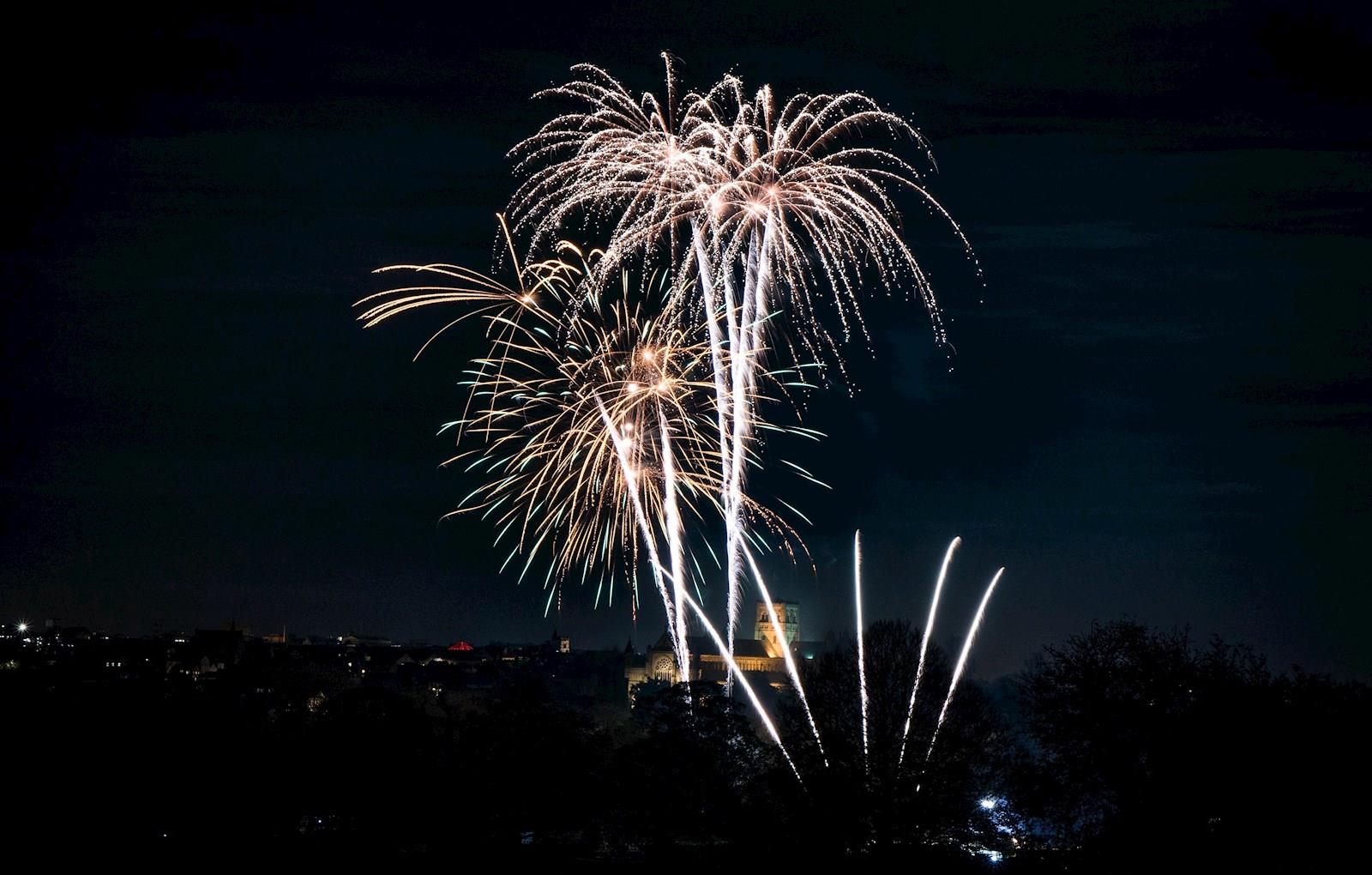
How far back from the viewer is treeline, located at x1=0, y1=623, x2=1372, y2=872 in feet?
101

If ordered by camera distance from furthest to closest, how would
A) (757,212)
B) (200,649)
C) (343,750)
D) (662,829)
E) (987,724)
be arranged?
(200,649) < (343,750) < (662,829) < (987,724) < (757,212)

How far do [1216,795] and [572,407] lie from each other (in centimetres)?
1586

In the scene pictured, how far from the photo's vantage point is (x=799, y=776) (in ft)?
Result: 123

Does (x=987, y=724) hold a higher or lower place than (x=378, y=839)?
higher

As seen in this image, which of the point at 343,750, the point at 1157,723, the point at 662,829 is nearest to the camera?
the point at 1157,723

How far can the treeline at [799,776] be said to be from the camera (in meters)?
30.9

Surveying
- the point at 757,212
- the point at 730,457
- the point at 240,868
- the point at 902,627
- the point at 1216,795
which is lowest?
the point at 240,868

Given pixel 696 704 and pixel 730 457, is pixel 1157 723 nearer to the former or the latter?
pixel 730 457

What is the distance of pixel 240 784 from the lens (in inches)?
1694

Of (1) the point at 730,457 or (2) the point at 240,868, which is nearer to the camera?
(1) the point at 730,457

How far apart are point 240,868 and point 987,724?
18394 mm

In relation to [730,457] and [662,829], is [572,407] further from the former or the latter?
[662,829]

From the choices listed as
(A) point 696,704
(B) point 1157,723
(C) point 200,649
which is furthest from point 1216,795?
(C) point 200,649

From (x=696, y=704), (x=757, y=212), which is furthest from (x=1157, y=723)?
(x=696, y=704)
